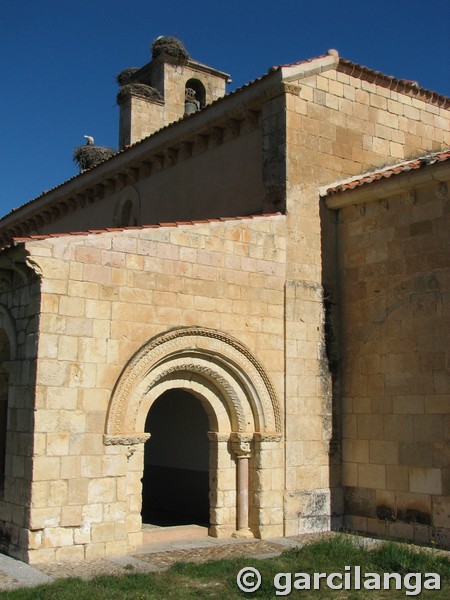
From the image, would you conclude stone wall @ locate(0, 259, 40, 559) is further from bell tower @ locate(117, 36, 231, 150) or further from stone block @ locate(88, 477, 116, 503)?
bell tower @ locate(117, 36, 231, 150)

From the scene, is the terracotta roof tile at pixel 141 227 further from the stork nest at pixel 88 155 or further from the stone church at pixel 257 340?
the stork nest at pixel 88 155

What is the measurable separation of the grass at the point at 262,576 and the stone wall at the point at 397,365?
1.18m

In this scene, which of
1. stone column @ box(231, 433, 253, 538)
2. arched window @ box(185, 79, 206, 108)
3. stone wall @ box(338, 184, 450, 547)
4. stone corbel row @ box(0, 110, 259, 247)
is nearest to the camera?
stone wall @ box(338, 184, 450, 547)

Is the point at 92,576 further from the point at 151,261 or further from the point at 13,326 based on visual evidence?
the point at 151,261

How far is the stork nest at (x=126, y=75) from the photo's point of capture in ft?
66.9

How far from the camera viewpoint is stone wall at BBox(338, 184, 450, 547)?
984 centimetres

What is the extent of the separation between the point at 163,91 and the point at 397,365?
1152 cm

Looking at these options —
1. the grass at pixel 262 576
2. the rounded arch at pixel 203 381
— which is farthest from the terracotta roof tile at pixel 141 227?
the grass at pixel 262 576

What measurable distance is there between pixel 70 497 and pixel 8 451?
1.09m

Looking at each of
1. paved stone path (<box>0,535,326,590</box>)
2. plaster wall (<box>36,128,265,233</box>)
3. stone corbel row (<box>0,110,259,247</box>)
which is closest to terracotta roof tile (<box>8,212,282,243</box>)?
plaster wall (<box>36,128,265,233</box>)

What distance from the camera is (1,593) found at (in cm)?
686

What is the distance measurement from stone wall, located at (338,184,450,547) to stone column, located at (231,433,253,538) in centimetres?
171

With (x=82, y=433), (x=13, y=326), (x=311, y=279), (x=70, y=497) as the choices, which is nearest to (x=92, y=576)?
(x=70, y=497)

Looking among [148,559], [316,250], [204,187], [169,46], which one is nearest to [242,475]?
[148,559]
